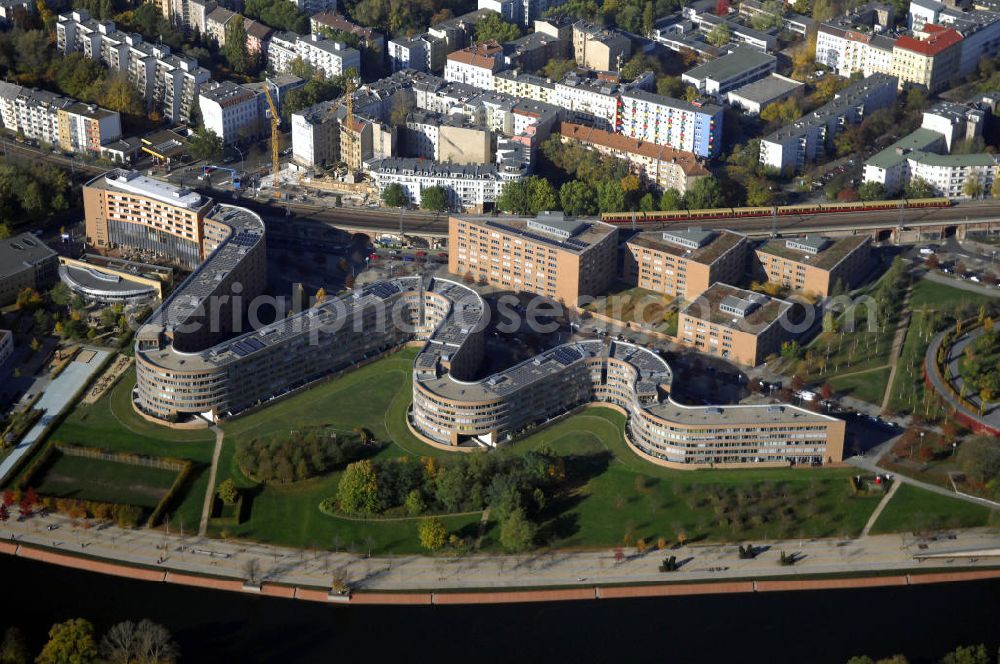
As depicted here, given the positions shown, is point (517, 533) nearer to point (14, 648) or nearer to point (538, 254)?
point (14, 648)

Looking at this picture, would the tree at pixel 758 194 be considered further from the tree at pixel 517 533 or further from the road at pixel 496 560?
the tree at pixel 517 533

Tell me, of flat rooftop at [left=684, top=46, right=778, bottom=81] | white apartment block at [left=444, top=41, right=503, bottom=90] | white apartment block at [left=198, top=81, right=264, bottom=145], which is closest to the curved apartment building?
white apartment block at [left=198, top=81, right=264, bottom=145]

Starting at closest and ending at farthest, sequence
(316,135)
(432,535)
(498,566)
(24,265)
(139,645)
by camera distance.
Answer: (139,645), (498,566), (432,535), (24,265), (316,135)

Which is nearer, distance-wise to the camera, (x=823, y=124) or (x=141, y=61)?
(x=823, y=124)

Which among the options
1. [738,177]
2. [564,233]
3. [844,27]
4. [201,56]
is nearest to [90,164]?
[201,56]

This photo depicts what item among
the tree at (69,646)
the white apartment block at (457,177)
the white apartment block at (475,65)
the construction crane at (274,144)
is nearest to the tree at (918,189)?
the white apartment block at (457,177)

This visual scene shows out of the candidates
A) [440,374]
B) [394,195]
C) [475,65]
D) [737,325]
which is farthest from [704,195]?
[440,374]
